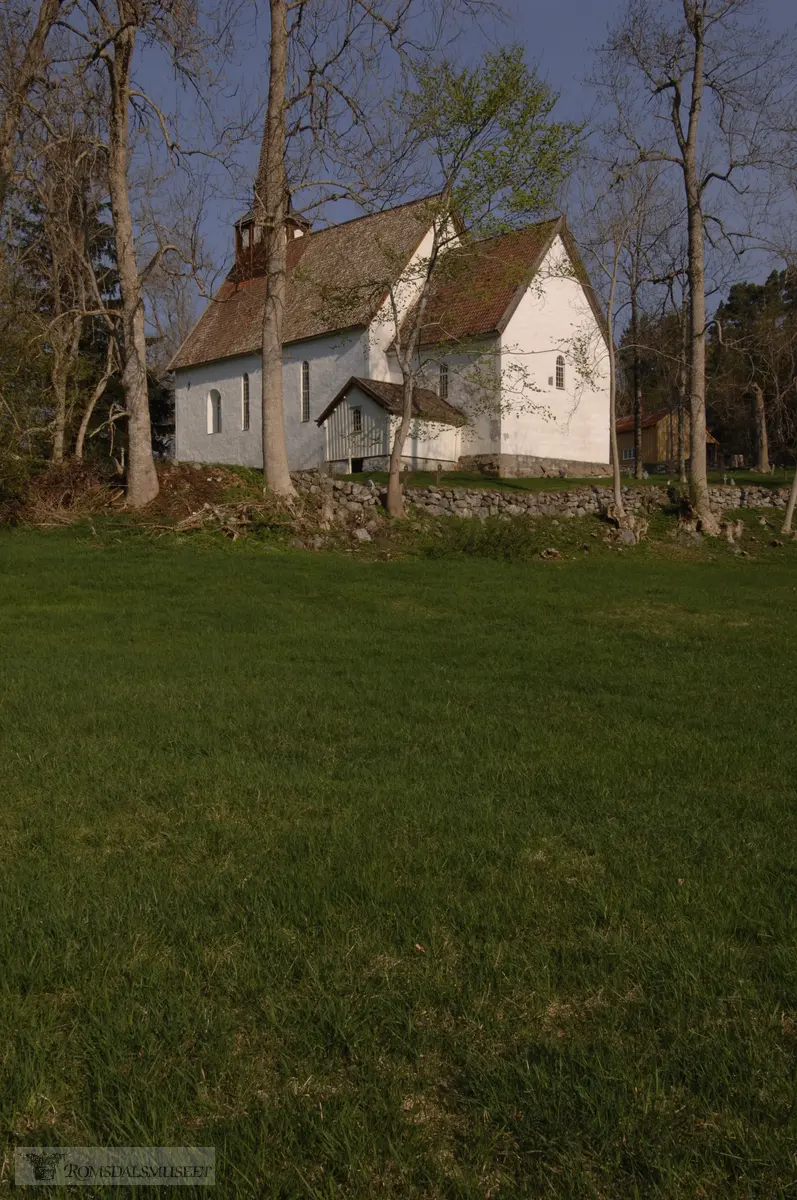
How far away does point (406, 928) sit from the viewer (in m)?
3.61

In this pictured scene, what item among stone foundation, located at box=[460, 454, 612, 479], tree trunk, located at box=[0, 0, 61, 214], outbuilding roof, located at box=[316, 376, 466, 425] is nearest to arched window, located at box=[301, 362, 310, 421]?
outbuilding roof, located at box=[316, 376, 466, 425]

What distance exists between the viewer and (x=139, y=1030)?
2.96 m

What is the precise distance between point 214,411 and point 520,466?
17517 millimetres

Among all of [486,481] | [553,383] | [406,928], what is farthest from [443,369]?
[406,928]

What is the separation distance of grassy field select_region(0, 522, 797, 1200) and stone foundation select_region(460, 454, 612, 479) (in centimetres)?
2481

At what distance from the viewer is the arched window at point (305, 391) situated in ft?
123

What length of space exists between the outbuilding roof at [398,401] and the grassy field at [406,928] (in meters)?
23.4

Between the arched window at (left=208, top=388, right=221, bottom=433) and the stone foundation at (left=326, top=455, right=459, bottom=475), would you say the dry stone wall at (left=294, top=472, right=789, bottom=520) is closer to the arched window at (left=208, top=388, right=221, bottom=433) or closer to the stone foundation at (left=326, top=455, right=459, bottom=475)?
the stone foundation at (left=326, top=455, right=459, bottom=475)

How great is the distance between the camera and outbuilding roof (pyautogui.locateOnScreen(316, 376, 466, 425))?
3083cm

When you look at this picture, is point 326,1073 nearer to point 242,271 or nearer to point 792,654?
point 792,654

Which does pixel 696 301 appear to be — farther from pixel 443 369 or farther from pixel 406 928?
pixel 406 928

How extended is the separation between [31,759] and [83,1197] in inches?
151

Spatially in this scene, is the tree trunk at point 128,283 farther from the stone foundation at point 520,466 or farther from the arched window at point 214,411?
the arched window at point 214,411

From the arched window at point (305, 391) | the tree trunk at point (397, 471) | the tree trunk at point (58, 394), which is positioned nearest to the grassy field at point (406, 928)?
the tree trunk at point (397, 471)
